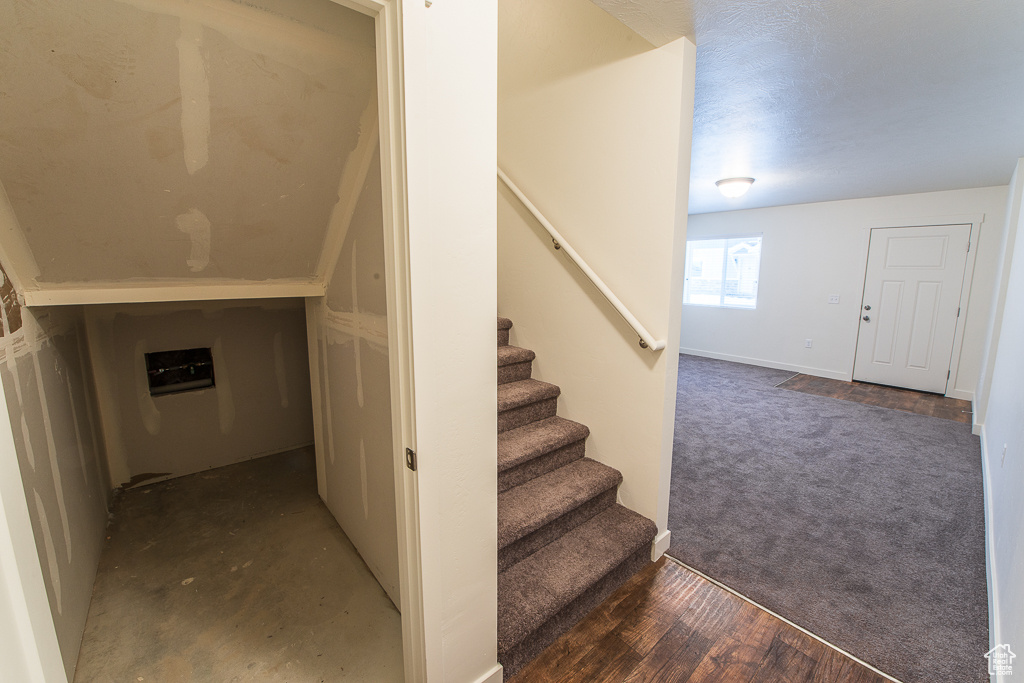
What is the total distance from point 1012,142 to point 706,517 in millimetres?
3131

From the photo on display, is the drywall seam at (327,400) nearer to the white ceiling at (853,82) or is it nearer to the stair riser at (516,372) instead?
the stair riser at (516,372)

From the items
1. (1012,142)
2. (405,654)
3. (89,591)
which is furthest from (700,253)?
(89,591)

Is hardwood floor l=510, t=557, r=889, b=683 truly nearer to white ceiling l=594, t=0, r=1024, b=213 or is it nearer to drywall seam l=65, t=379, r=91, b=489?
drywall seam l=65, t=379, r=91, b=489

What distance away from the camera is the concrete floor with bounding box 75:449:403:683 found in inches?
56.1

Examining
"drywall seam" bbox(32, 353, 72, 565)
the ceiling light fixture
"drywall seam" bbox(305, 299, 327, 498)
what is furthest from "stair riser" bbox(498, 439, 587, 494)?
the ceiling light fixture

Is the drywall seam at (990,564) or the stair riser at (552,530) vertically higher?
the stair riser at (552,530)

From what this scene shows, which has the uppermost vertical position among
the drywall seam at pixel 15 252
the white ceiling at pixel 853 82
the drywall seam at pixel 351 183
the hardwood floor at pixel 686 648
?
the white ceiling at pixel 853 82

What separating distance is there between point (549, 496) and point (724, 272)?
5427 millimetres

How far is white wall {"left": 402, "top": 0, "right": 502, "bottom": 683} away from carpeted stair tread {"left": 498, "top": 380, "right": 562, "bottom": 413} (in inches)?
33.0

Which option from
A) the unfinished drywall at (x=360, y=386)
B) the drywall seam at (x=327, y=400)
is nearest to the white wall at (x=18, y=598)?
the unfinished drywall at (x=360, y=386)

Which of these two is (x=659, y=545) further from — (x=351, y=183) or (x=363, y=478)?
(x=351, y=183)

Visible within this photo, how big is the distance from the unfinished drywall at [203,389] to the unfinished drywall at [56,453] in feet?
1.46

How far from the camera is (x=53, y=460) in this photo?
4.94 feet

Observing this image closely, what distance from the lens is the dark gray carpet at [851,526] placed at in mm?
1593
